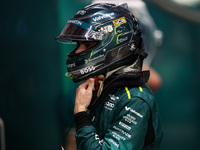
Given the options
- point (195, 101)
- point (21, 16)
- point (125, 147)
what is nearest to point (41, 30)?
point (21, 16)

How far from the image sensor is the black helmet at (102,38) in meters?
1.93

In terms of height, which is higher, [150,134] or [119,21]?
[119,21]

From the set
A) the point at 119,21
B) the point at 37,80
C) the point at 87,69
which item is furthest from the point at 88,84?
the point at 37,80

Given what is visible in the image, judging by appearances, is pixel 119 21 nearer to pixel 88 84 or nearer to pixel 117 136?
pixel 88 84

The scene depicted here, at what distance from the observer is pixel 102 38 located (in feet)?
6.35

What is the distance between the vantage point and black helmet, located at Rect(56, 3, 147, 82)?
6.34 feet

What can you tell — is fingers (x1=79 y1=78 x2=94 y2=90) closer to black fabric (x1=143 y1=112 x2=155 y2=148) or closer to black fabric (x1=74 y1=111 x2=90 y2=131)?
black fabric (x1=74 y1=111 x2=90 y2=131)

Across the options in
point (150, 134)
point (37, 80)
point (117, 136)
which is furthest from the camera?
point (37, 80)

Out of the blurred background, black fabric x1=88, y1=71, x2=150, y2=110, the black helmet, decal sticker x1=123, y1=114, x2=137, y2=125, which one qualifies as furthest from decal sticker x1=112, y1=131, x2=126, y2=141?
the blurred background

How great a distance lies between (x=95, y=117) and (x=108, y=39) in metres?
0.48

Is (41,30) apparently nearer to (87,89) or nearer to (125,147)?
(87,89)

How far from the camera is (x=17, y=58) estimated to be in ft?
9.42

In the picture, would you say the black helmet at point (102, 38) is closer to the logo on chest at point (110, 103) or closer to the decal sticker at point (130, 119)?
the logo on chest at point (110, 103)

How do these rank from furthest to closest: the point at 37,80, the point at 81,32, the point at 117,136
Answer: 1. the point at 37,80
2. the point at 81,32
3. the point at 117,136
